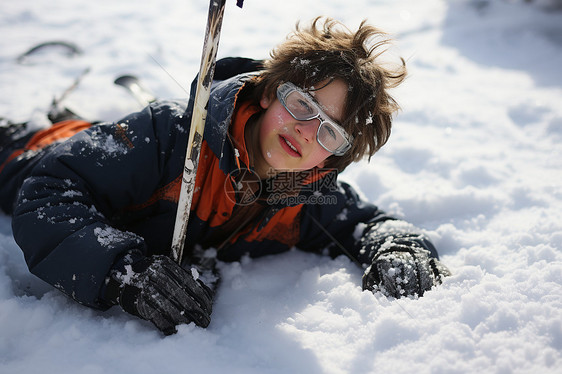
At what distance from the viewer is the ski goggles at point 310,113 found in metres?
1.75

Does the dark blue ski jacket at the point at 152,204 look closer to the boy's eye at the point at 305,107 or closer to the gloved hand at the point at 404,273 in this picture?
the gloved hand at the point at 404,273

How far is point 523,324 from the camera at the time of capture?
1455 millimetres

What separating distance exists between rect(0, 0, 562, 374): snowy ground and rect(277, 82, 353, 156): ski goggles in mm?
623

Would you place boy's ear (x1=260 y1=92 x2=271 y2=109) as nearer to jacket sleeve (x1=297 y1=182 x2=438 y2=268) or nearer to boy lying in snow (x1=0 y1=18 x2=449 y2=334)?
boy lying in snow (x1=0 y1=18 x2=449 y2=334)

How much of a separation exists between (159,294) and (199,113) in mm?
644

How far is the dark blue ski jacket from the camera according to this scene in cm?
157

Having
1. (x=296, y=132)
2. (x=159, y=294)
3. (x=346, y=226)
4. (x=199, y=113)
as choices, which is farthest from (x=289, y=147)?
(x=159, y=294)

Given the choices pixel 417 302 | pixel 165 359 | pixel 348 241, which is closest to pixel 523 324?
pixel 417 302

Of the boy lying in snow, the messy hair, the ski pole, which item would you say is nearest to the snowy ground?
the boy lying in snow

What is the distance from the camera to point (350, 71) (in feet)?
5.83

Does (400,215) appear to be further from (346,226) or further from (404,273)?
(404,273)

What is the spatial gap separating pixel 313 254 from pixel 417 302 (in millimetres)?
693

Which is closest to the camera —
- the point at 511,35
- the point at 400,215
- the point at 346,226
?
the point at 346,226

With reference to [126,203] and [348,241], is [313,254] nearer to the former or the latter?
[348,241]
